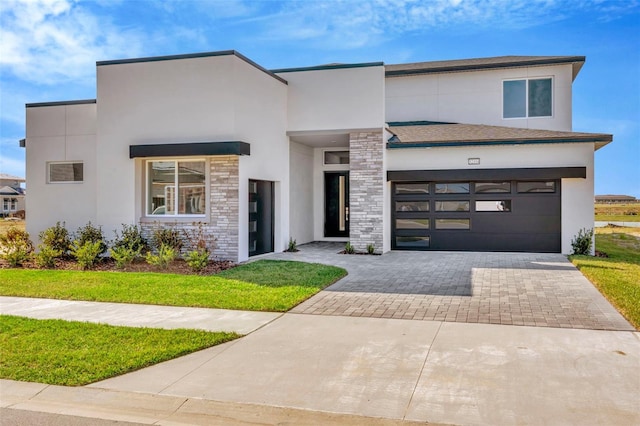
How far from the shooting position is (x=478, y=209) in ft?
55.3

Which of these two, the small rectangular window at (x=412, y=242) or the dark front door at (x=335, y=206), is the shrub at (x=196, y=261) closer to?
the small rectangular window at (x=412, y=242)

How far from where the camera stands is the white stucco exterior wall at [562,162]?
15891 millimetres

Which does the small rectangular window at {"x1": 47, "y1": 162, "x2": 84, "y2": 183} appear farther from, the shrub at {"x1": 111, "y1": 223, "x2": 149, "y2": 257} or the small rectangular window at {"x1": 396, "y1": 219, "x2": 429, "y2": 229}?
the small rectangular window at {"x1": 396, "y1": 219, "x2": 429, "y2": 229}

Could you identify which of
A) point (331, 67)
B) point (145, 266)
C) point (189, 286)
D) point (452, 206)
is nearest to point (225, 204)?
point (145, 266)

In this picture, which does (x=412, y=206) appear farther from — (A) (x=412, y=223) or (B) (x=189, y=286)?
(B) (x=189, y=286)

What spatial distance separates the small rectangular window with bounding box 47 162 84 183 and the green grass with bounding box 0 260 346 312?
4.26 meters

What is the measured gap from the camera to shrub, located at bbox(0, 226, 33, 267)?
13656mm

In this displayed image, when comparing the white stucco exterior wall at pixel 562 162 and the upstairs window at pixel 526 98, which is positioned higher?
the upstairs window at pixel 526 98

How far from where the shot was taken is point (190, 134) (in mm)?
14047

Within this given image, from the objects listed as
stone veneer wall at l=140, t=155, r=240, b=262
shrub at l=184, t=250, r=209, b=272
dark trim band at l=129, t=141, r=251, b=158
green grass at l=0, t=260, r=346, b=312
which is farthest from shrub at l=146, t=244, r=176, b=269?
dark trim band at l=129, t=141, r=251, b=158

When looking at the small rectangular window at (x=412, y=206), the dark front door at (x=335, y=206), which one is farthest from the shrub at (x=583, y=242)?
the dark front door at (x=335, y=206)

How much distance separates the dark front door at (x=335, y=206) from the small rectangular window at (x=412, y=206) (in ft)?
9.22

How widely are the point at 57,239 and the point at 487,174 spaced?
1297 centimetres

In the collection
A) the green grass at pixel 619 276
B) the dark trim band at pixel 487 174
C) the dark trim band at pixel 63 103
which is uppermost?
the dark trim band at pixel 63 103
